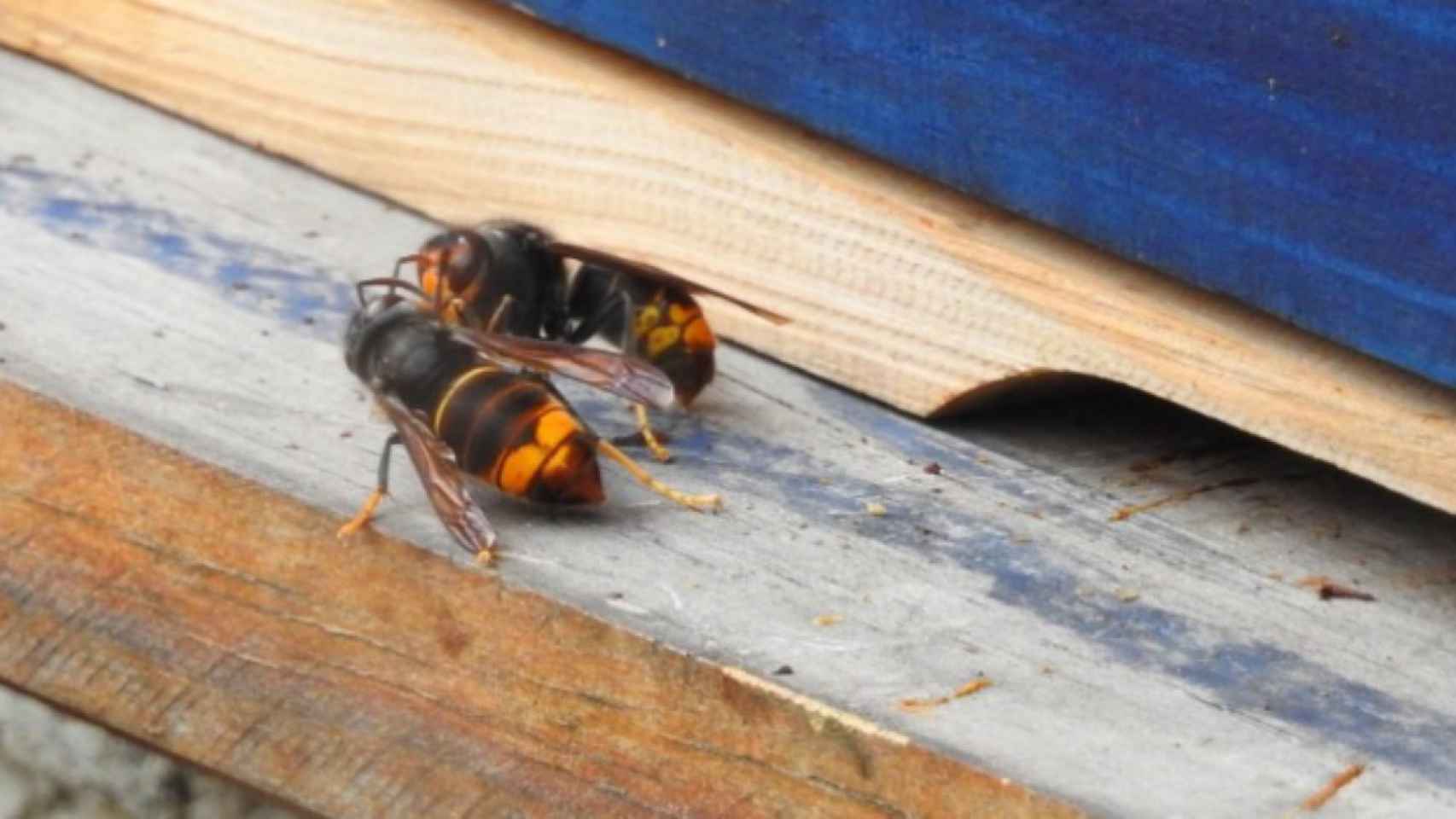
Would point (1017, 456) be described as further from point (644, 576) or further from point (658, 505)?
point (644, 576)

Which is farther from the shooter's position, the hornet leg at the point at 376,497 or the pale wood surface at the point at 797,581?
the hornet leg at the point at 376,497

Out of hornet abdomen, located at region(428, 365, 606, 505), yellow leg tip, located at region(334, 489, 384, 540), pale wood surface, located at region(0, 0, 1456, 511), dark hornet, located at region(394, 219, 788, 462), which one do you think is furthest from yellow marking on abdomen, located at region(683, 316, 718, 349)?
yellow leg tip, located at region(334, 489, 384, 540)

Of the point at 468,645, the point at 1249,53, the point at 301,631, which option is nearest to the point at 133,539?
the point at 301,631

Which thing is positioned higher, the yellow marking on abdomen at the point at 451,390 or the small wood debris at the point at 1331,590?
the small wood debris at the point at 1331,590

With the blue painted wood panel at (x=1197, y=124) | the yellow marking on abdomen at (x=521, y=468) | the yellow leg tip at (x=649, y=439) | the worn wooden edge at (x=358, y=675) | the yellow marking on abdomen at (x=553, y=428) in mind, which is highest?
the blue painted wood panel at (x=1197, y=124)

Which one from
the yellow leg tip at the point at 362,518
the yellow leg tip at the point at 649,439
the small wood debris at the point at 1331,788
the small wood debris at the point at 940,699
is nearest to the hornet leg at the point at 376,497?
the yellow leg tip at the point at 362,518

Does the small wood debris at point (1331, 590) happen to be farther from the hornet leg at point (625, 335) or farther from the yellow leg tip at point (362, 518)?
the yellow leg tip at point (362, 518)

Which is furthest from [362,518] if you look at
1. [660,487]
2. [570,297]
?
[570,297]
